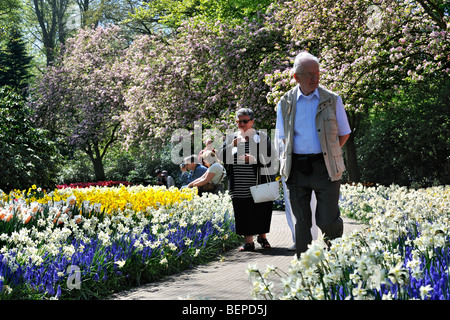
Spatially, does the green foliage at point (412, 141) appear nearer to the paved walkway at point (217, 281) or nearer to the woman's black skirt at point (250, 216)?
the woman's black skirt at point (250, 216)

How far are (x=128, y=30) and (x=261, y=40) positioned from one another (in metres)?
17.5

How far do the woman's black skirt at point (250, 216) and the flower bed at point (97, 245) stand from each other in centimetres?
39

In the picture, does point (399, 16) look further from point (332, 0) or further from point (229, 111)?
point (229, 111)

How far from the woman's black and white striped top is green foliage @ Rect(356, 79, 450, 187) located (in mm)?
10755

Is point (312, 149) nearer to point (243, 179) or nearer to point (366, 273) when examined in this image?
point (366, 273)

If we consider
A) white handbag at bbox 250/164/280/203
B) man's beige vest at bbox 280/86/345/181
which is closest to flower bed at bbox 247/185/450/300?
man's beige vest at bbox 280/86/345/181

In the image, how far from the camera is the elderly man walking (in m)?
3.99

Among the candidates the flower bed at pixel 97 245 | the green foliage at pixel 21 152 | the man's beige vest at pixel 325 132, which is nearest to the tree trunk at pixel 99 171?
the green foliage at pixel 21 152

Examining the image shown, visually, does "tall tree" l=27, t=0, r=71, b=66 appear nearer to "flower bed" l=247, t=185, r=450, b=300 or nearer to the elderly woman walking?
the elderly woman walking

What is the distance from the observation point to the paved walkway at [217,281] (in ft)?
14.2

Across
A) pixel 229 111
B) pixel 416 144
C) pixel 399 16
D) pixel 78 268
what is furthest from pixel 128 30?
pixel 78 268

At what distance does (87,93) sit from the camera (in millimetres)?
27531

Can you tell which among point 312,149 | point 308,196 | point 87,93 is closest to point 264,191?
point 308,196

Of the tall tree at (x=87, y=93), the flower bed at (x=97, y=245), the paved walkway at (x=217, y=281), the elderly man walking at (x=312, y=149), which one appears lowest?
the paved walkway at (x=217, y=281)
